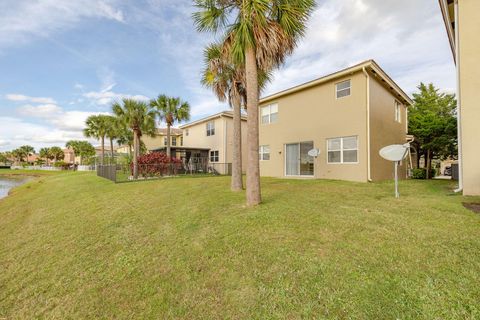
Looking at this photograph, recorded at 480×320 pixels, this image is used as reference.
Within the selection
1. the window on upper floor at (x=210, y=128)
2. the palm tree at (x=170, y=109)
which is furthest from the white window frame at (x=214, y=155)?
the palm tree at (x=170, y=109)

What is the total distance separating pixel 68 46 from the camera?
12.1 m

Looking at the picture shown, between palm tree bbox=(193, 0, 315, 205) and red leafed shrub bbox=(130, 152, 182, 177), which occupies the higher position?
palm tree bbox=(193, 0, 315, 205)

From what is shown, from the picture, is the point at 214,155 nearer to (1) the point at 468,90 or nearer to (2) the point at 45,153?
(1) the point at 468,90

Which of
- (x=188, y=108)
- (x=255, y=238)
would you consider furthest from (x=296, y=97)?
(x=255, y=238)

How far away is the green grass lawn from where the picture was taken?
2.46m

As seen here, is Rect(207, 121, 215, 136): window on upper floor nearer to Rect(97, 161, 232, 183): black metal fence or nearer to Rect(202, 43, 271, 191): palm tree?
Rect(97, 161, 232, 183): black metal fence

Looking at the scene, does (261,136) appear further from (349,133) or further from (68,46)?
(68,46)

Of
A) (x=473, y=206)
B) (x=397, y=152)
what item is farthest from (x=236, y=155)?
(x=473, y=206)

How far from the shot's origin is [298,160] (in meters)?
14.1

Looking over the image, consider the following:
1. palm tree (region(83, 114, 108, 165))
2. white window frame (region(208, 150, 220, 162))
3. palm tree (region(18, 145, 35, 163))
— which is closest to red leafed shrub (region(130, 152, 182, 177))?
white window frame (region(208, 150, 220, 162))

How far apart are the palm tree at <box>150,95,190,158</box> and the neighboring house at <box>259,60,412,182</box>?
787cm

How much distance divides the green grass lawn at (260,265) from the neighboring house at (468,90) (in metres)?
1.58

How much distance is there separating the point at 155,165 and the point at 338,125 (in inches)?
500

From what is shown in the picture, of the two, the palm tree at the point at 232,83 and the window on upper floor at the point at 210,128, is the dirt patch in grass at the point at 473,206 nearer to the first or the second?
the palm tree at the point at 232,83
